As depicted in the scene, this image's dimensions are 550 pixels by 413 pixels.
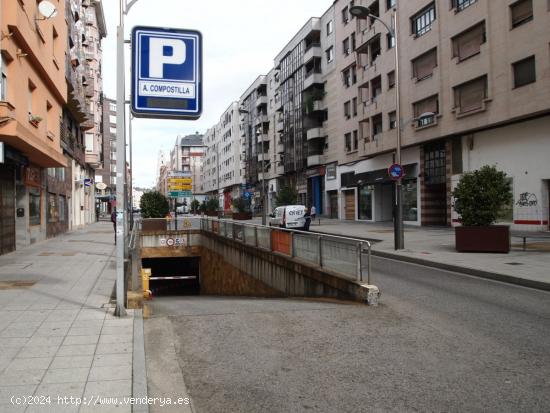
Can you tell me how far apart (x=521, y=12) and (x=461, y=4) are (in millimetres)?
4407

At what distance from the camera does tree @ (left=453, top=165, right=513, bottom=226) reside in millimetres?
14047

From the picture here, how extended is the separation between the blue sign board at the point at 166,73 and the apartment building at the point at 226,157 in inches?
2618

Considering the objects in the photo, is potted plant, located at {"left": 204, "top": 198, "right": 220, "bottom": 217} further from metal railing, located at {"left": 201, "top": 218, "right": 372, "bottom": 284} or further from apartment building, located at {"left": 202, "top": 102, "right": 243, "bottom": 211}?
metal railing, located at {"left": 201, "top": 218, "right": 372, "bottom": 284}

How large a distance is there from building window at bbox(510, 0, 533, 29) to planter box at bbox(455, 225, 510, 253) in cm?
1091

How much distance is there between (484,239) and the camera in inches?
563

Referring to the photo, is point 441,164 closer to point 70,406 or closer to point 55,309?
point 55,309

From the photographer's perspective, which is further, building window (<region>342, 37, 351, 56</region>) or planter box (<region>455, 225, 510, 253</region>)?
building window (<region>342, 37, 351, 56</region>)

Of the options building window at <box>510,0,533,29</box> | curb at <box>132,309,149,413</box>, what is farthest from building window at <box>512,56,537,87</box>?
curb at <box>132,309,149,413</box>

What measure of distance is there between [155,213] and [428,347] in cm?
2949

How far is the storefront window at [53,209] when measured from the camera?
2328 centimetres

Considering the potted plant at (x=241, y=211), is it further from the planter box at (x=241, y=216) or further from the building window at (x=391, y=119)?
the building window at (x=391, y=119)

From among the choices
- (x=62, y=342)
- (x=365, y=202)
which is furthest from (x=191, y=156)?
(x=62, y=342)

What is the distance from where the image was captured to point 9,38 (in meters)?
13.1

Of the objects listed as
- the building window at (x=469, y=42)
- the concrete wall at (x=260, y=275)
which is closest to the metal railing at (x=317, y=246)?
the concrete wall at (x=260, y=275)
